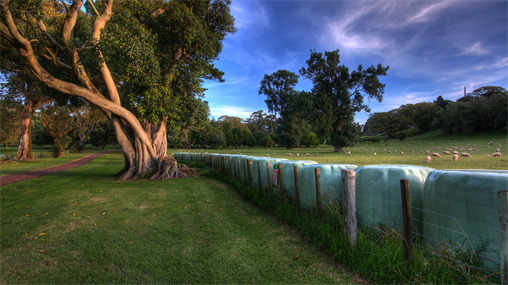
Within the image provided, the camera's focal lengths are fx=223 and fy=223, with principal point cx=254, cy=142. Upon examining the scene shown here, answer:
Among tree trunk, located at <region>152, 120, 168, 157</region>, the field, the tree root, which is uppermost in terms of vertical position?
tree trunk, located at <region>152, 120, 168, 157</region>

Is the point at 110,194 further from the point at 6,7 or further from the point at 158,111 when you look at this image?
the point at 6,7

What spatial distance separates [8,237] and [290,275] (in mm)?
5394

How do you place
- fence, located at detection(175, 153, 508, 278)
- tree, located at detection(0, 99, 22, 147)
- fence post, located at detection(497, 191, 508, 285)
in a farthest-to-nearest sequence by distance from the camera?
tree, located at detection(0, 99, 22, 147), fence, located at detection(175, 153, 508, 278), fence post, located at detection(497, 191, 508, 285)

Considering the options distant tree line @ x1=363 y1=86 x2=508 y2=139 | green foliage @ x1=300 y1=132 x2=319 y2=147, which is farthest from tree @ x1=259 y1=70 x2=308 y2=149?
distant tree line @ x1=363 y1=86 x2=508 y2=139

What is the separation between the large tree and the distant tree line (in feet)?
175

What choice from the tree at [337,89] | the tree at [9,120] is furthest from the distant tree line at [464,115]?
the tree at [9,120]

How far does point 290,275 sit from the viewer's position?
10.2ft

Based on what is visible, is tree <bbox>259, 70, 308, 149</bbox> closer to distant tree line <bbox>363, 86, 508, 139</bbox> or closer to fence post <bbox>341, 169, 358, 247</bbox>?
distant tree line <bbox>363, 86, 508, 139</bbox>

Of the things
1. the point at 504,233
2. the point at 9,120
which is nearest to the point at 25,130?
the point at 9,120

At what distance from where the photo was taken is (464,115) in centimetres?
4519

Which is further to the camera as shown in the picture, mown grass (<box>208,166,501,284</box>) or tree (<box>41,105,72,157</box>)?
tree (<box>41,105,72,157</box>)

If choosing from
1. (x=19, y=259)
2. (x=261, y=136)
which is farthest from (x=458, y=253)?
(x=261, y=136)

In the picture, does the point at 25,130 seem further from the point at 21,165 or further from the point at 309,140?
the point at 309,140

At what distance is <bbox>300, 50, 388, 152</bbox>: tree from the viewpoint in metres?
27.5
